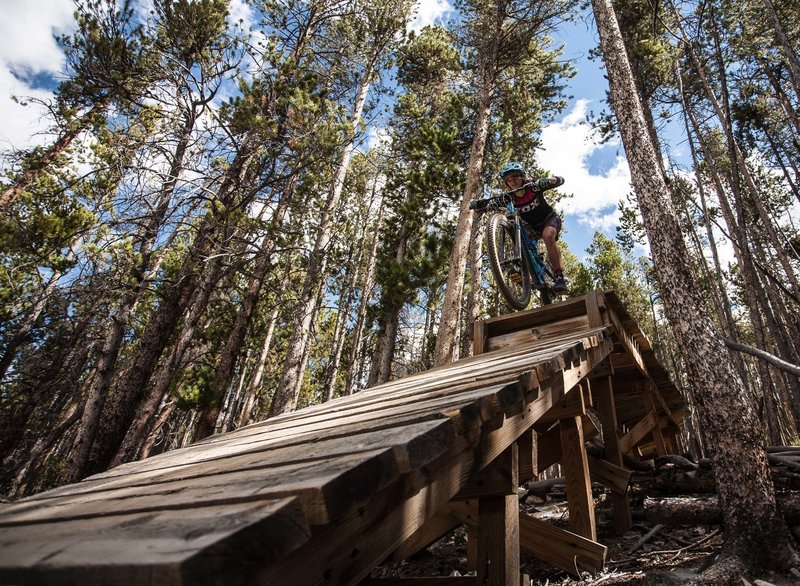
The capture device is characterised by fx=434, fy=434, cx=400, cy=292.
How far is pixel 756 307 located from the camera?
12.9m

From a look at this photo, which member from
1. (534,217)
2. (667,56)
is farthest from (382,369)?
(667,56)

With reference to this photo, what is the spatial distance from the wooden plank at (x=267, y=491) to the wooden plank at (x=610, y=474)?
4.52 meters

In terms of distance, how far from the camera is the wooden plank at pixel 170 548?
571 mm

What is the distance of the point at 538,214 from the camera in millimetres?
5875

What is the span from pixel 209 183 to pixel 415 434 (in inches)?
305

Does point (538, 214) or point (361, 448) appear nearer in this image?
point (361, 448)

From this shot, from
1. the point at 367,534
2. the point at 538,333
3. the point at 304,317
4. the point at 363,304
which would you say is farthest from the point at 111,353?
the point at 363,304

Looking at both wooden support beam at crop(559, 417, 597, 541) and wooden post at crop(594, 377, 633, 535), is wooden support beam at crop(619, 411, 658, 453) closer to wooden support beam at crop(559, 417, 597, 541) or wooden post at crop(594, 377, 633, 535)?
wooden post at crop(594, 377, 633, 535)

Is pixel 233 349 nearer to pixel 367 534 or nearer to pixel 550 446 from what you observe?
pixel 550 446

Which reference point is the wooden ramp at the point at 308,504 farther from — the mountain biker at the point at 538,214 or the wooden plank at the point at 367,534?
the mountain biker at the point at 538,214

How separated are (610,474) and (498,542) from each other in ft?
10.5

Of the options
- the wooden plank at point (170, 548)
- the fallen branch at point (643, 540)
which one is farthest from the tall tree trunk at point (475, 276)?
the wooden plank at point (170, 548)

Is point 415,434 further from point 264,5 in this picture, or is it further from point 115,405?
point 264,5

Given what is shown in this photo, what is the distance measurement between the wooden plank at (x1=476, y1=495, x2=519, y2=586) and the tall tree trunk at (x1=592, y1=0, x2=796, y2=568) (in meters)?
2.55
